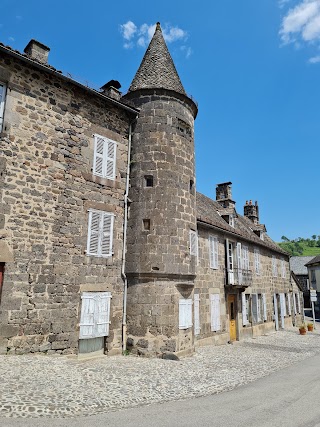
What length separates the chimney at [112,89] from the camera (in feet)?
38.0

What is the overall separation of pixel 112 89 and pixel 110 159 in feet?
9.82

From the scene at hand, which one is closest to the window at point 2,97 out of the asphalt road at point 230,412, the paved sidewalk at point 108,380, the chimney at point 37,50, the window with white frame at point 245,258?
the chimney at point 37,50

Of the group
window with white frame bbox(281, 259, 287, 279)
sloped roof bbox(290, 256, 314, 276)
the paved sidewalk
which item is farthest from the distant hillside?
the paved sidewalk

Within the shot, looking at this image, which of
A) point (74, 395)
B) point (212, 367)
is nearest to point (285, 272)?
point (212, 367)

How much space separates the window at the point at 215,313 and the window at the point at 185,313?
3.61 m

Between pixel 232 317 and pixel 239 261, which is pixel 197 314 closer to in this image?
pixel 232 317

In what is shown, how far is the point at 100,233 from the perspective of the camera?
988cm

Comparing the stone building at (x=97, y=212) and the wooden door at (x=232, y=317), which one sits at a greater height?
the stone building at (x=97, y=212)

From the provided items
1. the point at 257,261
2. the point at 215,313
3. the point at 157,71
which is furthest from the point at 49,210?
the point at 257,261

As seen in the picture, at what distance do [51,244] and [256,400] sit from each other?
631 centimetres

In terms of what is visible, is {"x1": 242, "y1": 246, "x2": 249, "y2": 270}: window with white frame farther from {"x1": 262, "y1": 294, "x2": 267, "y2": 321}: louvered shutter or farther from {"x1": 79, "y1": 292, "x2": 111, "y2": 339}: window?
{"x1": 79, "y1": 292, "x2": 111, "y2": 339}: window

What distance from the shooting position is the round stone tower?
9.92 meters

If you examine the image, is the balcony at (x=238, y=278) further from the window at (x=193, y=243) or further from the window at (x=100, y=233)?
the window at (x=100, y=233)

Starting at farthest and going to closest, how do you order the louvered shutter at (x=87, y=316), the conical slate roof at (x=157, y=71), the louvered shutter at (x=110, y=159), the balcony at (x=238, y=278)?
1. the balcony at (x=238, y=278)
2. the conical slate roof at (x=157, y=71)
3. the louvered shutter at (x=110, y=159)
4. the louvered shutter at (x=87, y=316)
